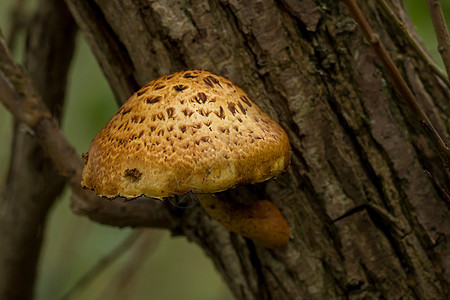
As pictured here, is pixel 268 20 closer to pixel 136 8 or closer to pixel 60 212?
pixel 136 8

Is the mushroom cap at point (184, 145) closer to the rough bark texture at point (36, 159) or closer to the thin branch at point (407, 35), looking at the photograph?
the thin branch at point (407, 35)

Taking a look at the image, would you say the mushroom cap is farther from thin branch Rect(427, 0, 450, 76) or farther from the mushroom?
thin branch Rect(427, 0, 450, 76)

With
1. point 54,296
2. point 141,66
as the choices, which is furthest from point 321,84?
point 54,296

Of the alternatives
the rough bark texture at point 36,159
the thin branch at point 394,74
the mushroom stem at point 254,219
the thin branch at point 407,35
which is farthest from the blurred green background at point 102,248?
the mushroom stem at point 254,219

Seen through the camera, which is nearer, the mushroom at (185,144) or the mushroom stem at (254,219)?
the mushroom at (185,144)

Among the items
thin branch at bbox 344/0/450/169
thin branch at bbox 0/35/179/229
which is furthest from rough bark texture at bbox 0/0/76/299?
thin branch at bbox 344/0/450/169
